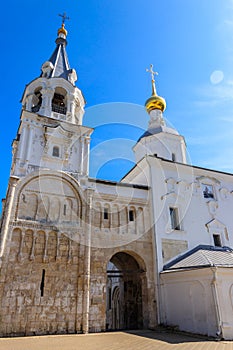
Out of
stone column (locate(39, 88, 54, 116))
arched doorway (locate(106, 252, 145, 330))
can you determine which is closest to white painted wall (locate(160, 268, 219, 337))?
arched doorway (locate(106, 252, 145, 330))

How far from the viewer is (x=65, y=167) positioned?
15195 millimetres

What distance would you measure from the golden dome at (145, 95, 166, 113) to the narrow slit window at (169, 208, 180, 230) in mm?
11363

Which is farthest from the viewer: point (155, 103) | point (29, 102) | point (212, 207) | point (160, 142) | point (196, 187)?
point (155, 103)

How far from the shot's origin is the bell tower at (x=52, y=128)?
14.6 meters

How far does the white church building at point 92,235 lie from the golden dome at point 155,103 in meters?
5.79

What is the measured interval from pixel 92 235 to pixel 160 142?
424 inches

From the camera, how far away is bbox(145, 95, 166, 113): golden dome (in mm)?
23766

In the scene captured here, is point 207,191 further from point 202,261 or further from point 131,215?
point 202,261

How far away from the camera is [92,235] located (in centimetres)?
1391

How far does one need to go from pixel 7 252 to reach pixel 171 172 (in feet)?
37.5

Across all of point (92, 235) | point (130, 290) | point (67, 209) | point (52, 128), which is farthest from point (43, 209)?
point (130, 290)

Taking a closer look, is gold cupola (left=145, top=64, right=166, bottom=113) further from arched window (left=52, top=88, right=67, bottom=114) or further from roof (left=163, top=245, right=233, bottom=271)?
roof (left=163, top=245, right=233, bottom=271)

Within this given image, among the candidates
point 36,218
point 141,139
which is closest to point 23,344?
point 36,218

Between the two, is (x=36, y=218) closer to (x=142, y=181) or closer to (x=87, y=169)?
(x=87, y=169)
